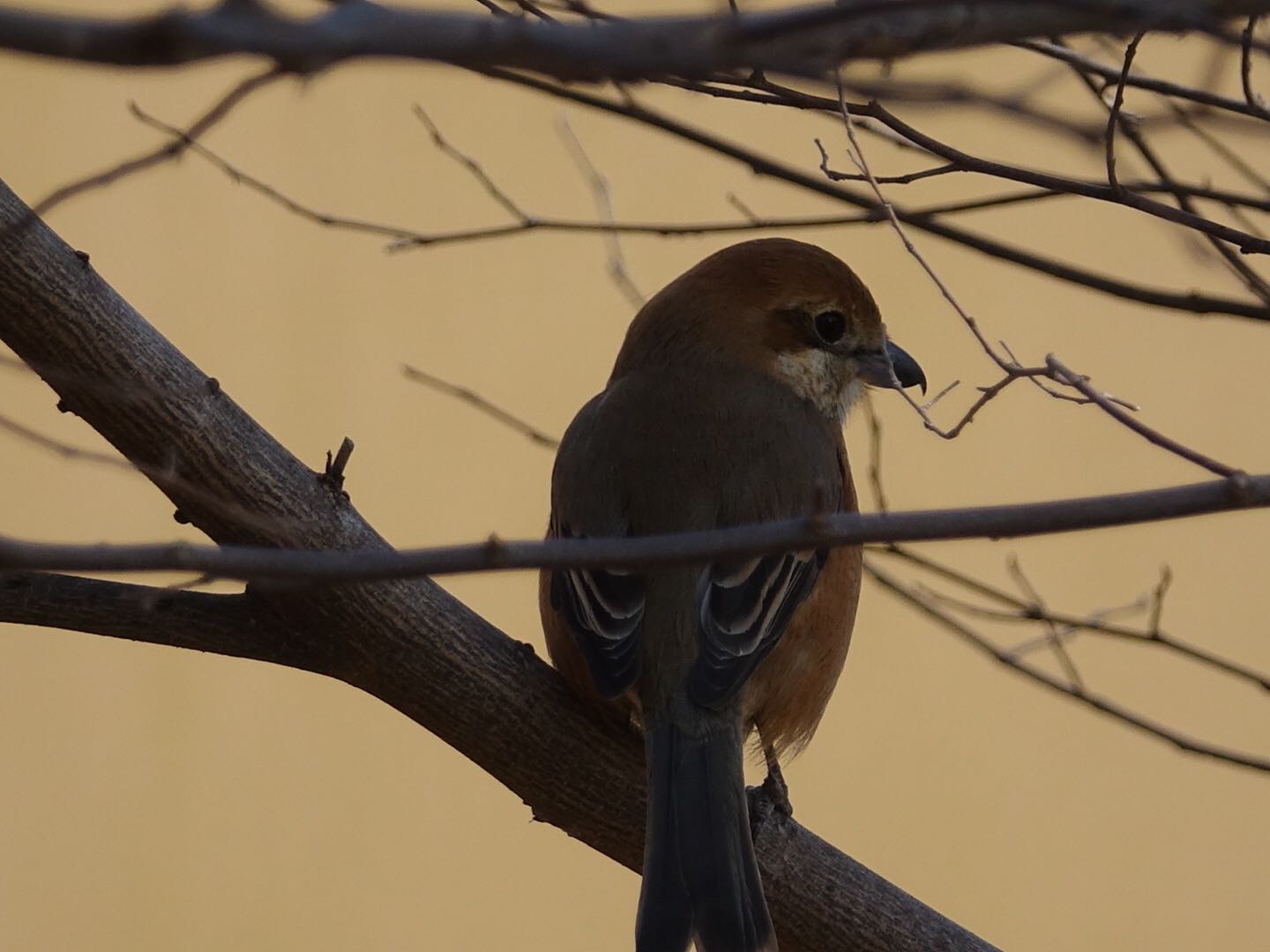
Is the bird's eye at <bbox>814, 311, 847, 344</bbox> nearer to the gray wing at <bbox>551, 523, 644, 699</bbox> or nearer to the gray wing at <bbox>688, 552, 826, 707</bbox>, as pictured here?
the gray wing at <bbox>688, 552, 826, 707</bbox>

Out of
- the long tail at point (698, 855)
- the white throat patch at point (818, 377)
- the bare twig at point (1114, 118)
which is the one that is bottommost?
the long tail at point (698, 855)

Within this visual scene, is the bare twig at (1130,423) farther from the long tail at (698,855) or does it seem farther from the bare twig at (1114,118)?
the long tail at (698,855)

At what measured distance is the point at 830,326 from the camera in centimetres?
343

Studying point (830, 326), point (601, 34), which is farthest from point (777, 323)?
point (601, 34)

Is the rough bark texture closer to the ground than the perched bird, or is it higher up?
closer to the ground

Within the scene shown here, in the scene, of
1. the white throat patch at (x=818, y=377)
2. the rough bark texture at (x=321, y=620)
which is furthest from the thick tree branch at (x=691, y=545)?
the white throat patch at (x=818, y=377)

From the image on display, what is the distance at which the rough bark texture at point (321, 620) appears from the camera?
90.8 inches

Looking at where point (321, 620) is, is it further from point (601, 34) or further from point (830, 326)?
point (601, 34)

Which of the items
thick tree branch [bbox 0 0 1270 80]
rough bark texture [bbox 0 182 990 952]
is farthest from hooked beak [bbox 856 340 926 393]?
thick tree branch [bbox 0 0 1270 80]

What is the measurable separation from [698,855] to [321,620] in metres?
0.71

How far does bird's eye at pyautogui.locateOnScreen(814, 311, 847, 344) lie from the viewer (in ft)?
11.2

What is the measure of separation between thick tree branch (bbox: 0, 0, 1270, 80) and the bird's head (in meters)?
2.35

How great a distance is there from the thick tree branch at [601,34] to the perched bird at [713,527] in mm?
1457

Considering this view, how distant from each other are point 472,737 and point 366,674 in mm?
204
